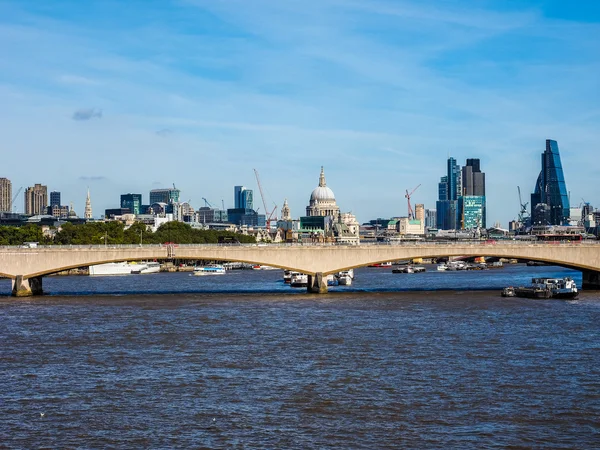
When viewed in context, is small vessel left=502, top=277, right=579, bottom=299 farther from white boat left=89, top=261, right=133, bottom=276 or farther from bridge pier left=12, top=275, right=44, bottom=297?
white boat left=89, top=261, right=133, bottom=276

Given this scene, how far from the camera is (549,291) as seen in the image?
92812 mm

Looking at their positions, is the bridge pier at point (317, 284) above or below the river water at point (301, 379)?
above

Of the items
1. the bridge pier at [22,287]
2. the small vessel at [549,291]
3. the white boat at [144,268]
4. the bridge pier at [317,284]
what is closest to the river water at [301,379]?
the small vessel at [549,291]

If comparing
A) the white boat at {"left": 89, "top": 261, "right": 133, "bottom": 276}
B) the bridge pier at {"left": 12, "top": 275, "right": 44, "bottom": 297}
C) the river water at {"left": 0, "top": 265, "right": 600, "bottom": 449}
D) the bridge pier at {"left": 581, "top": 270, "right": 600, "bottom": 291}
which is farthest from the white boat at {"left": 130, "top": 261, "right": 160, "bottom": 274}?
the river water at {"left": 0, "top": 265, "right": 600, "bottom": 449}

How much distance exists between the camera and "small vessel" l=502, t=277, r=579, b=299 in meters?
91.2

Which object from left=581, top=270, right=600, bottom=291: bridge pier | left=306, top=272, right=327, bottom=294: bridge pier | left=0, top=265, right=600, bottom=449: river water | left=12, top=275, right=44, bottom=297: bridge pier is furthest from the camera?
left=581, top=270, right=600, bottom=291: bridge pier

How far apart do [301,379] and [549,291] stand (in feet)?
177

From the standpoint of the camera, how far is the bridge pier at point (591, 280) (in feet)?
350

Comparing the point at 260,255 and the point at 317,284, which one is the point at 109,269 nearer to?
the point at 317,284

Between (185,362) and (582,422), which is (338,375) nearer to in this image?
(185,362)

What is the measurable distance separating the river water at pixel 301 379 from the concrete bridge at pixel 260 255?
817 inches

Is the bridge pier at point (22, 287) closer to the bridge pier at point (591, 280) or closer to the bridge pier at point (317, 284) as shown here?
the bridge pier at point (317, 284)

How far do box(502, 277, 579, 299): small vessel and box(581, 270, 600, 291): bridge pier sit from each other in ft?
38.1

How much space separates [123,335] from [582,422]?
108ft
